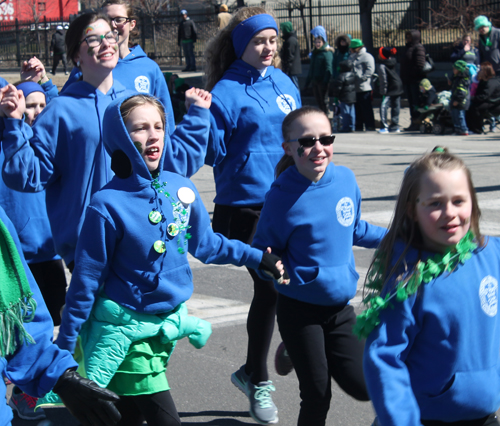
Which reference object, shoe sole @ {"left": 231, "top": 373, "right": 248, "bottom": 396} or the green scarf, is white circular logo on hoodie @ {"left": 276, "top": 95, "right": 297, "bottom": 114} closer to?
shoe sole @ {"left": 231, "top": 373, "right": 248, "bottom": 396}

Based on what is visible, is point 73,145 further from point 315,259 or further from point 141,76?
point 315,259

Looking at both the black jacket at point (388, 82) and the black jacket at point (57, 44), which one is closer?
the black jacket at point (388, 82)

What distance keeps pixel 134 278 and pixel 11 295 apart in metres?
0.84

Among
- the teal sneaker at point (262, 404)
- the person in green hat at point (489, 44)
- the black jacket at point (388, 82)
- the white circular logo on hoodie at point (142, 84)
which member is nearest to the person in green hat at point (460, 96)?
the black jacket at point (388, 82)

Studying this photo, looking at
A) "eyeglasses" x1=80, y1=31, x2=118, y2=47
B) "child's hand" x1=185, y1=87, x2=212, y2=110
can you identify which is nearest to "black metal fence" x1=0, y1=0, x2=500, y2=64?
"eyeglasses" x1=80, y1=31, x2=118, y2=47

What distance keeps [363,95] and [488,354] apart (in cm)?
1456

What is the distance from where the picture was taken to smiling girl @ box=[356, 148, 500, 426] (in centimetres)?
232

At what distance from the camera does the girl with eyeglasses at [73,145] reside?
3625 millimetres

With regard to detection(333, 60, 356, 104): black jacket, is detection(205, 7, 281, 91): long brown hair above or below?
above

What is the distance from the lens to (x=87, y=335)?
309cm

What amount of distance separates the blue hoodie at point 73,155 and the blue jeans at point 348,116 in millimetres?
13137

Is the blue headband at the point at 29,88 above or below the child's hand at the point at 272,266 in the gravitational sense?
above

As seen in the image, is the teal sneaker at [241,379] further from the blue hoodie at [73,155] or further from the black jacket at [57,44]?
the black jacket at [57,44]

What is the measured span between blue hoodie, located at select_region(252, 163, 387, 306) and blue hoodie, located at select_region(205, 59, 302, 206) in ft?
2.31
